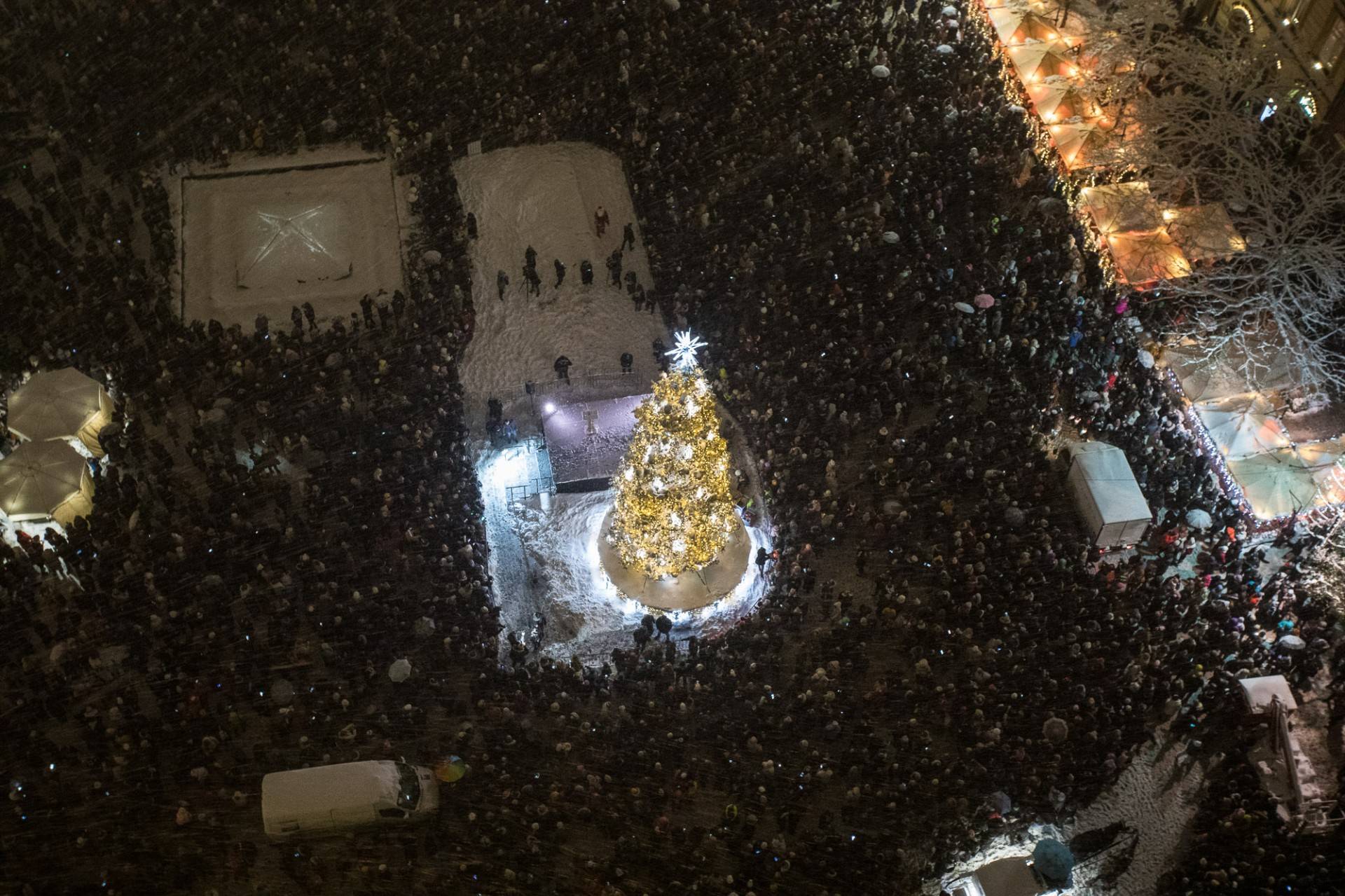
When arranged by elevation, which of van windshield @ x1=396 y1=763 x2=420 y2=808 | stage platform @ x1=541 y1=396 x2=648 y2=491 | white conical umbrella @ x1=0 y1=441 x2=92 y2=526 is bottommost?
van windshield @ x1=396 y1=763 x2=420 y2=808

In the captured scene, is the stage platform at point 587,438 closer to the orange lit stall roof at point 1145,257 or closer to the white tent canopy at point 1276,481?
the orange lit stall roof at point 1145,257

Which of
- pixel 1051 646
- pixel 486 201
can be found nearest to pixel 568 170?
pixel 486 201

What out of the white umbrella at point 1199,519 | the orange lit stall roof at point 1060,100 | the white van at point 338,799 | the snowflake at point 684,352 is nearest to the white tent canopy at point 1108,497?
the white umbrella at point 1199,519

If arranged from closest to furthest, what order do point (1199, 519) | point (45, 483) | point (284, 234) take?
point (45, 483) < point (1199, 519) < point (284, 234)

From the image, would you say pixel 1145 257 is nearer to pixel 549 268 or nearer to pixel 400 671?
pixel 549 268

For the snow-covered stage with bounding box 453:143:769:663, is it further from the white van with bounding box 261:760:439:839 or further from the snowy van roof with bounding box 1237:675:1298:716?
the snowy van roof with bounding box 1237:675:1298:716

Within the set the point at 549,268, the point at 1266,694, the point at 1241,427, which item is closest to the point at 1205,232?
the point at 1241,427

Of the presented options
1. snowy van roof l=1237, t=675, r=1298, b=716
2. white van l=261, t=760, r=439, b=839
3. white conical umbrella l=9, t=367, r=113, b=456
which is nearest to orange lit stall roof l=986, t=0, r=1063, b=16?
snowy van roof l=1237, t=675, r=1298, b=716
